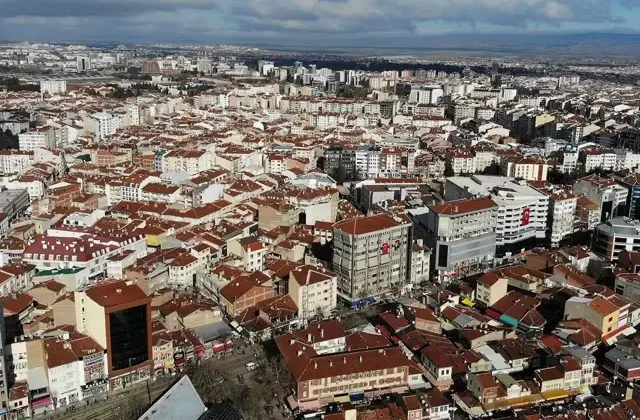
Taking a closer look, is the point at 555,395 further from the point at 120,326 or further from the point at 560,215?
the point at 560,215

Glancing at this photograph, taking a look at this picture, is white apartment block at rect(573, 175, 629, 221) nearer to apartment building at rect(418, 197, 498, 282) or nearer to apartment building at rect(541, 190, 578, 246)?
apartment building at rect(541, 190, 578, 246)

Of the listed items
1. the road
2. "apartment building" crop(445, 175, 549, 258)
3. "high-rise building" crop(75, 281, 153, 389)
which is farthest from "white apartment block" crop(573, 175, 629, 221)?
"high-rise building" crop(75, 281, 153, 389)

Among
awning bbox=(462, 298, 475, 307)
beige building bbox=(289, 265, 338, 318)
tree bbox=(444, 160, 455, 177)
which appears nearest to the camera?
beige building bbox=(289, 265, 338, 318)

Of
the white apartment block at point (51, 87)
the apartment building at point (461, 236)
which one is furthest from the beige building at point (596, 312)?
the white apartment block at point (51, 87)

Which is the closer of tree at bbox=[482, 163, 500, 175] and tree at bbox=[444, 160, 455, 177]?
tree at bbox=[482, 163, 500, 175]

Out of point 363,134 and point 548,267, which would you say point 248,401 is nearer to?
point 548,267
